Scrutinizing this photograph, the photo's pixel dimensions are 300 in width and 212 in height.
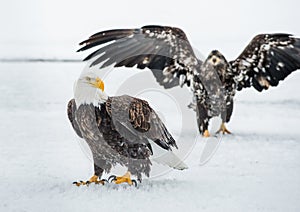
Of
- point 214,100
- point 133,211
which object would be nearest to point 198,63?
point 214,100

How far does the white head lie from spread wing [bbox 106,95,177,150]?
0.13 ft

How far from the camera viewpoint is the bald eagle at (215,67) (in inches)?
94.0

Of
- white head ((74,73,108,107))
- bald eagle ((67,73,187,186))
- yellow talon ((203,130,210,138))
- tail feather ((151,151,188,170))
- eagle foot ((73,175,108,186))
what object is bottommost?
yellow talon ((203,130,210,138))

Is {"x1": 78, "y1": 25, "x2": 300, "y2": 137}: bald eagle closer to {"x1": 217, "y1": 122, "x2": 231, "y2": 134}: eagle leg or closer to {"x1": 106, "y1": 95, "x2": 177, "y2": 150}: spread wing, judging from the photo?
{"x1": 217, "y1": 122, "x2": 231, "y2": 134}: eagle leg

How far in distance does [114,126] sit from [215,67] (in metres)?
1.03

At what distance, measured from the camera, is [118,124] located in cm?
167

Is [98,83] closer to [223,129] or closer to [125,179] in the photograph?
[125,179]

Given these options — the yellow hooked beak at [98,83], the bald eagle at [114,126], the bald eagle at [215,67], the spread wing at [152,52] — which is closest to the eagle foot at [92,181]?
the bald eagle at [114,126]

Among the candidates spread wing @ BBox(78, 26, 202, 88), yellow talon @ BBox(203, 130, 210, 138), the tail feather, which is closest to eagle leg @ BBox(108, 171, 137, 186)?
the tail feather

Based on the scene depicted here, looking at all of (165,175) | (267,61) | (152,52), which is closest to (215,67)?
(267,61)

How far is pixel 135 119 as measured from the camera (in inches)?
66.7

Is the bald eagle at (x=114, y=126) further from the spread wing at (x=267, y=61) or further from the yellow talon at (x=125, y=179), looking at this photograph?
the spread wing at (x=267, y=61)

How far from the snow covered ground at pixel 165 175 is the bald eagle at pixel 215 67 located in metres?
0.18

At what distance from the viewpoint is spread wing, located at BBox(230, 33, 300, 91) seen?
2488mm
